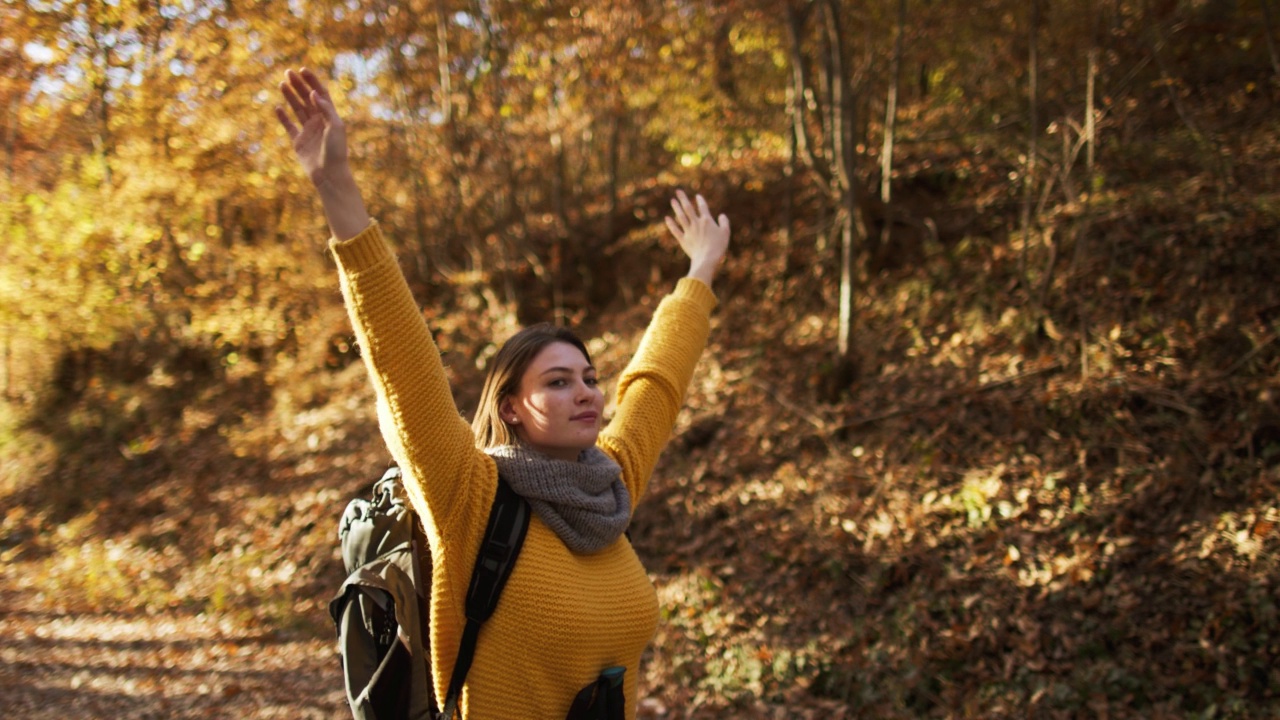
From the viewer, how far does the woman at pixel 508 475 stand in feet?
6.22

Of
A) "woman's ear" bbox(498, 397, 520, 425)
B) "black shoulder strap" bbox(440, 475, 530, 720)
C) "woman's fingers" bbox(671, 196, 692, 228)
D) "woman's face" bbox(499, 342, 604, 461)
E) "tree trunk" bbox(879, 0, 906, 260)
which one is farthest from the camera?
"tree trunk" bbox(879, 0, 906, 260)

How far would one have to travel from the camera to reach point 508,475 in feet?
7.18

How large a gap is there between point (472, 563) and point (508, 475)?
25 centimetres

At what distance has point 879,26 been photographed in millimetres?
9547

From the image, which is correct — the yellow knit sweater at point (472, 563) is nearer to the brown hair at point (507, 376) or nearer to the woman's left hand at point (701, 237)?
the brown hair at point (507, 376)

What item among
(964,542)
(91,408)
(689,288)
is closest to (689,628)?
(964,542)

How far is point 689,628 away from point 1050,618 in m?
2.72

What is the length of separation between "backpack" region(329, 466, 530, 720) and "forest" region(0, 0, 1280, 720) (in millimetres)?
4136

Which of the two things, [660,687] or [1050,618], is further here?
[660,687]

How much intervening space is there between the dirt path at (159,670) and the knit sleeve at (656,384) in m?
4.92

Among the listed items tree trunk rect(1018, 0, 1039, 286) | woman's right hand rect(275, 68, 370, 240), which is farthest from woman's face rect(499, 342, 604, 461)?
tree trunk rect(1018, 0, 1039, 286)

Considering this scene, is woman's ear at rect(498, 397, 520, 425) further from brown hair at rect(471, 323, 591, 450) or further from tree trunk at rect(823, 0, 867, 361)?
tree trunk at rect(823, 0, 867, 361)

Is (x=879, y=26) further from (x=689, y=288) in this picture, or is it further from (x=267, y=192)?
(x=267, y=192)

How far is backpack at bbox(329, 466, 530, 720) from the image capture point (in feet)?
6.73
